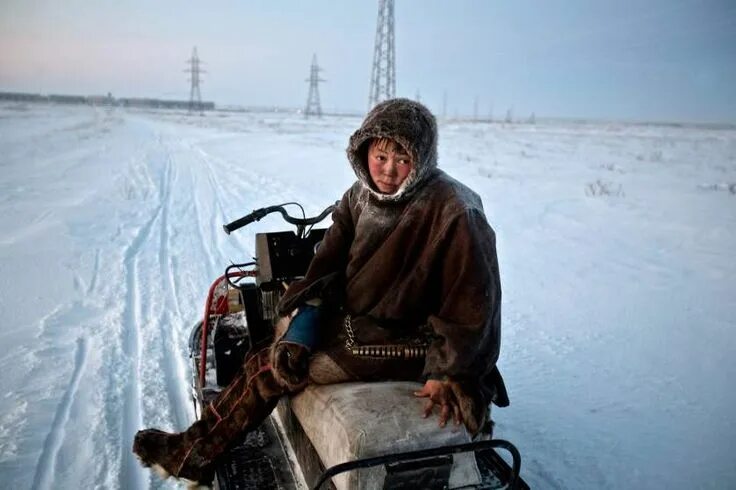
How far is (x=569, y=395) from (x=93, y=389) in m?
3.40

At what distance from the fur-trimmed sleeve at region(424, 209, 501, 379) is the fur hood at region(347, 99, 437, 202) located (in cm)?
29

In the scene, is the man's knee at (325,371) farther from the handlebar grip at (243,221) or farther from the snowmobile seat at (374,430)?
the handlebar grip at (243,221)

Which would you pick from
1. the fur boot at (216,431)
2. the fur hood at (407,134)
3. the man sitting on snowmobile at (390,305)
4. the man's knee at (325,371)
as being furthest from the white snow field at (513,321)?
the fur hood at (407,134)

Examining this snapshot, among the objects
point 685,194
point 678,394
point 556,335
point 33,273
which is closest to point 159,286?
point 33,273

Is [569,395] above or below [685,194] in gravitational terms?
below

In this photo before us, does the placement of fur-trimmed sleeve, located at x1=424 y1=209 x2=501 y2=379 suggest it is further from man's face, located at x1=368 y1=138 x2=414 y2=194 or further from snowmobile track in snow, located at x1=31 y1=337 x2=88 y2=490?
snowmobile track in snow, located at x1=31 y1=337 x2=88 y2=490

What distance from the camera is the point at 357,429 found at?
6.06 ft

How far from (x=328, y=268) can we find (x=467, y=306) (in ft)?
2.95

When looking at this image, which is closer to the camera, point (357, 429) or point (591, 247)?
point (357, 429)

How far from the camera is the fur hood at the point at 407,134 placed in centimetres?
219

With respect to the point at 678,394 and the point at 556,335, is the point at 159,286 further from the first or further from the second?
the point at 678,394

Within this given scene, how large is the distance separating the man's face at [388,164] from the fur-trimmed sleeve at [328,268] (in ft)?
1.34

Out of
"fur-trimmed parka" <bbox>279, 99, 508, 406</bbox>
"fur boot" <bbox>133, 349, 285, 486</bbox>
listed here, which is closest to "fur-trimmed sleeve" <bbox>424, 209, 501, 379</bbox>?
"fur-trimmed parka" <bbox>279, 99, 508, 406</bbox>

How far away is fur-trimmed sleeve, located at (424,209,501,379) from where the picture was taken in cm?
200
